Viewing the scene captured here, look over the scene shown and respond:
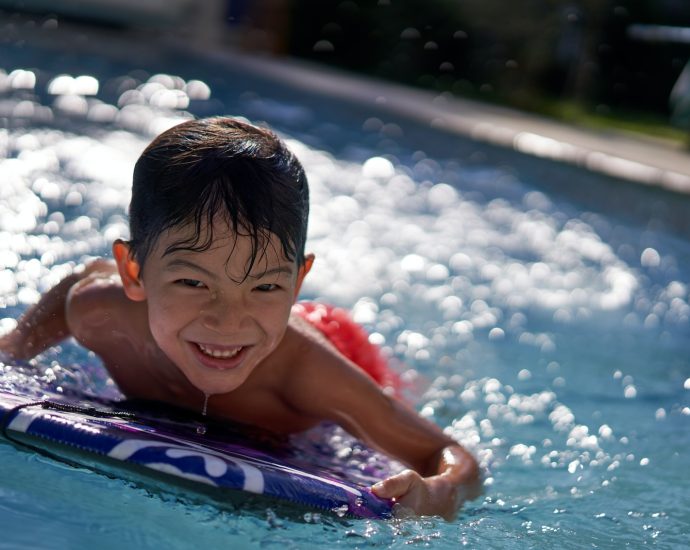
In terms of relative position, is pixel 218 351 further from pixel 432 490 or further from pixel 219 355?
pixel 432 490

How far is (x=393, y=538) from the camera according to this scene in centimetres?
243

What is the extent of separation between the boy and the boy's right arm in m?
0.05

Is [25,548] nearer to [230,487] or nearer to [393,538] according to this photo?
[230,487]

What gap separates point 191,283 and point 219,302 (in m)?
0.09

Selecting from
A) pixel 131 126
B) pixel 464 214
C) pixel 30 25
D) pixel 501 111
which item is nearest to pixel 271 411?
pixel 464 214

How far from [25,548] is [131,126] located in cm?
624

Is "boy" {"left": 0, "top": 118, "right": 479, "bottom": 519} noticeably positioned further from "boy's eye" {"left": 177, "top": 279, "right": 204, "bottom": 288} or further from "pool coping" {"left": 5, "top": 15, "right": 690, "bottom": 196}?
"pool coping" {"left": 5, "top": 15, "right": 690, "bottom": 196}

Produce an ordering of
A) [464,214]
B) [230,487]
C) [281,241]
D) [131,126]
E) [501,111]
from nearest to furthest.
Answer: [230,487] → [281,241] → [464,214] → [131,126] → [501,111]

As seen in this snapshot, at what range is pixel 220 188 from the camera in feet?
8.25

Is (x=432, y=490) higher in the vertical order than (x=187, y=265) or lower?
lower

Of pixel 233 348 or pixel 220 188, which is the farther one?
pixel 233 348

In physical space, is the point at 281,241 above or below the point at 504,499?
above

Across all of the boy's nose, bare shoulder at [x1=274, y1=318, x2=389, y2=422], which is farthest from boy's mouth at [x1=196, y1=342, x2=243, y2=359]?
bare shoulder at [x1=274, y1=318, x2=389, y2=422]

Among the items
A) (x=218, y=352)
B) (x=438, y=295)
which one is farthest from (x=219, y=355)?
(x=438, y=295)
